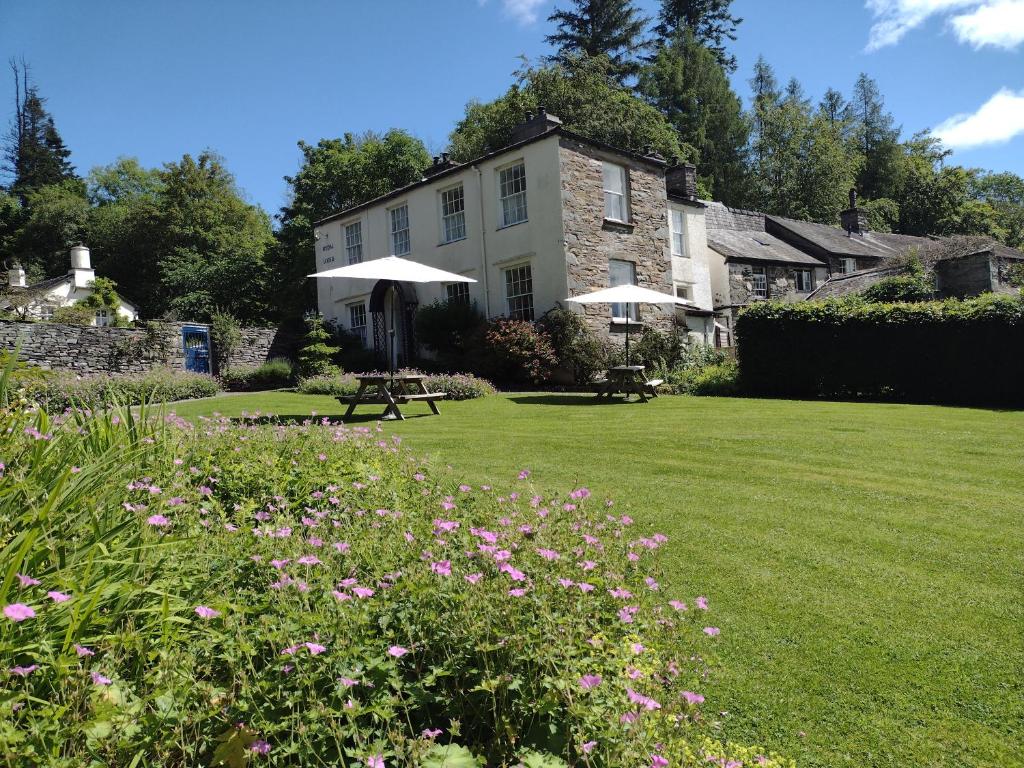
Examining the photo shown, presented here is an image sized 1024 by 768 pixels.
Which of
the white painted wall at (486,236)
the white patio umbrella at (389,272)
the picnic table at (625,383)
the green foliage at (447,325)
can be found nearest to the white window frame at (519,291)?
the white painted wall at (486,236)

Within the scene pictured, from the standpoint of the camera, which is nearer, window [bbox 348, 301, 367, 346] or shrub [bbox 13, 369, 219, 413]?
shrub [bbox 13, 369, 219, 413]

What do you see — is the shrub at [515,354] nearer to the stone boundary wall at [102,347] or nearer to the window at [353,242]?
the window at [353,242]

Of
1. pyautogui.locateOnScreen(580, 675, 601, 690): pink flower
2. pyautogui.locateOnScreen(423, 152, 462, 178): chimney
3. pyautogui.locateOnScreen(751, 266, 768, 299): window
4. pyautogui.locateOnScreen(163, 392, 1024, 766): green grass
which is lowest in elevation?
pyautogui.locateOnScreen(163, 392, 1024, 766): green grass

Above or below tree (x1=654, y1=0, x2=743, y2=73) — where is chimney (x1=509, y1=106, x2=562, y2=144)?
below

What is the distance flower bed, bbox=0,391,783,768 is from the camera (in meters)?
1.77

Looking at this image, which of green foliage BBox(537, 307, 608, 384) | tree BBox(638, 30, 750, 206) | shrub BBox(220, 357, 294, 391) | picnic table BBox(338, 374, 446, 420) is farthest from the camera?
tree BBox(638, 30, 750, 206)

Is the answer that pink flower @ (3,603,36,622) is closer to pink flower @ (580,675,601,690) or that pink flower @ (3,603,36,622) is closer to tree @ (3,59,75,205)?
pink flower @ (580,675,601,690)

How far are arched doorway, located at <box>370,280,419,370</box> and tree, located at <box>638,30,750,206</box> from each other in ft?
86.6

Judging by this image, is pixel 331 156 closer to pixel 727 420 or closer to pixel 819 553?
pixel 727 420

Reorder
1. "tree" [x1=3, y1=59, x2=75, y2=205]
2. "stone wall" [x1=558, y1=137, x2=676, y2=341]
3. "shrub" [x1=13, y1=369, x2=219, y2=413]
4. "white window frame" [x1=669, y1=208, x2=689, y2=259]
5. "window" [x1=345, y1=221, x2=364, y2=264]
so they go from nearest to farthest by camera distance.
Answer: "shrub" [x1=13, y1=369, x2=219, y2=413], "stone wall" [x1=558, y1=137, x2=676, y2=341], "white window frame" [x1=669, y1=208, x2=689, y2=259], "window" [x1=345, y1=221, x2=364, y2=264], "tree" [x1=3, y1=59, x2=75, y2=205]

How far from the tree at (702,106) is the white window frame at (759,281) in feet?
47.1

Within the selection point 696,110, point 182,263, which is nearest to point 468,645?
point 182,263

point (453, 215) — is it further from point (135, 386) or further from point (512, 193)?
point (135, 386)

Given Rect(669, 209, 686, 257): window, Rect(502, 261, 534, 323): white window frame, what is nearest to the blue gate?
Rect(502, 261, 534, 323): white window frame
